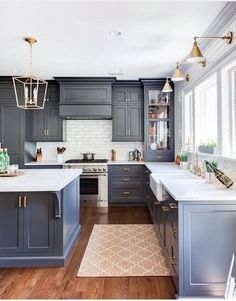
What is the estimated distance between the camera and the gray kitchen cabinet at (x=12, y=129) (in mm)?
5020

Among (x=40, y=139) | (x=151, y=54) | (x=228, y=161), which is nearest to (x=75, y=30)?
(x=151, y=54)

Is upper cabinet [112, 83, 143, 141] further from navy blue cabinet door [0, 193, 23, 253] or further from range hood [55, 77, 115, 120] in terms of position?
navy blue cabinet door [0, 193, 23, 253]

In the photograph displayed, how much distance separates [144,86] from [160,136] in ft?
3.69

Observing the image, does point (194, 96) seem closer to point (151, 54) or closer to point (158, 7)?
point (151, 54)

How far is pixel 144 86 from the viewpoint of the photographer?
17.1 ft

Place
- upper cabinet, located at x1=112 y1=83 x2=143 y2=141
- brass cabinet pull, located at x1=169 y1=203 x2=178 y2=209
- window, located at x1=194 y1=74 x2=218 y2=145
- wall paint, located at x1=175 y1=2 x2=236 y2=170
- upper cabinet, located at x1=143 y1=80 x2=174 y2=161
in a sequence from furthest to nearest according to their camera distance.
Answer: upper cabinet, located at x1=112 y1=83 x2=143 y2=141, upper cabinet, located at x1=143 y1=80 x2=174 y2=161, window, located at x1=194 y1=74 x2=218 y2=145, wall paint, located at x1=175 y1=2 x2=236 y2=170, brass cabinet pull, located at x1=169 y1=203 x2=178 y2=209

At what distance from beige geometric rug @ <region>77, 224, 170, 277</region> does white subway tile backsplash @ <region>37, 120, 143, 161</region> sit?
7.53ft

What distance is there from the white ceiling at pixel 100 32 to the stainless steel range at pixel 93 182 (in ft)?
6.17

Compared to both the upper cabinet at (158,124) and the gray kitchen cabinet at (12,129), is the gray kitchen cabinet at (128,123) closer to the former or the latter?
the upper cabinet at (158,124)

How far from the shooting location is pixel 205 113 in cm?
367

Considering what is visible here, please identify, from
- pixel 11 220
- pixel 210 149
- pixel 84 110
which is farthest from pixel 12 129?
pixel 210 149

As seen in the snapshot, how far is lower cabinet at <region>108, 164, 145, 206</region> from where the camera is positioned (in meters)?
5.08

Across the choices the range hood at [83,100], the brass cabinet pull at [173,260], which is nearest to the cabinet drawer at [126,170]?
the range hood at [83,100]

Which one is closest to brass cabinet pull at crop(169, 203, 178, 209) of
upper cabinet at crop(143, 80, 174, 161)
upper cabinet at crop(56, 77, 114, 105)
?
upper cabinet at crop(143, 80, 174, 161)
